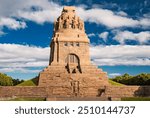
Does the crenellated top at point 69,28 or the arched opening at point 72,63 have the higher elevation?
the crenellated top at point 69,28

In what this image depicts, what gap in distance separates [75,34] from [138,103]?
44.1 m

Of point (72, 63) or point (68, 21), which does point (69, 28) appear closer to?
point (68, 21)

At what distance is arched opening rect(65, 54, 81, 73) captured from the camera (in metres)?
50.4

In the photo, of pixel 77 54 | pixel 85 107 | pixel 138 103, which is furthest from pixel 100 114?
pixel 77 54

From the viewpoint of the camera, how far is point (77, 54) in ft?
174

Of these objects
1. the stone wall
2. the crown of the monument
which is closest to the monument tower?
the crown of the monument

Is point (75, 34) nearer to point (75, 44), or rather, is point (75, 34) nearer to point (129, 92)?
point (75, 44)

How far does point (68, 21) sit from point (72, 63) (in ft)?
25.7

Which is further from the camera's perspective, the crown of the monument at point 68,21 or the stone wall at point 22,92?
the crown of the monument at point 68,21

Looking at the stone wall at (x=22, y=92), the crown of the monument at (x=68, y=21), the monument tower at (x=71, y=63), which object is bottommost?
the stone wall at (x=22, y=92)

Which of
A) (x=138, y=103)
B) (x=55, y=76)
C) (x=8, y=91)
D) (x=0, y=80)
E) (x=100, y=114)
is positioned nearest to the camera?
(x=100, y=114)

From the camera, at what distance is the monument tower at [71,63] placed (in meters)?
45.6

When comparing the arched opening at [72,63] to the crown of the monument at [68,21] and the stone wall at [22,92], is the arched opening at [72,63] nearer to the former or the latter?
the crown of the monument at [68,21]

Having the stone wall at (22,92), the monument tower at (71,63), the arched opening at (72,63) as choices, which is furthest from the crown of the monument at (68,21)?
the stone wall at (22,92)
